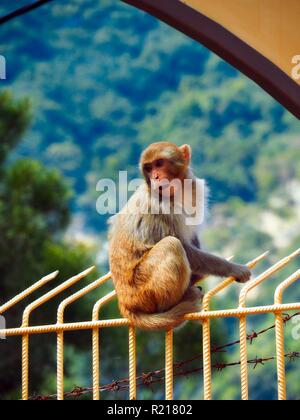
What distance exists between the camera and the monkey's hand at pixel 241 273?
12.5 ft

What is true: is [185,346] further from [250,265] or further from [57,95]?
[57,95]

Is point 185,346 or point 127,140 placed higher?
point 127,140

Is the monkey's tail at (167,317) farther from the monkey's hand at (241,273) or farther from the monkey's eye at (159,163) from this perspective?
the monkey's eye at (159,163)

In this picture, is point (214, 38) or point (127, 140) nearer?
point (214, 38)

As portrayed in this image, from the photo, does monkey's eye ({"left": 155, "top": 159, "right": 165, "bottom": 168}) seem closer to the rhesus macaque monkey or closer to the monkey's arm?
the rhesus macaque monkey

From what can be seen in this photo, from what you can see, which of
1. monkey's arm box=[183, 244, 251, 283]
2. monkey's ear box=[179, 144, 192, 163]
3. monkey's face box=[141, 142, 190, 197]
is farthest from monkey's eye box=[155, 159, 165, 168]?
monkey's arm box=[183, 244, 251, 283]

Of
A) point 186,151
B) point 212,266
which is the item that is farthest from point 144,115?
point 212,266

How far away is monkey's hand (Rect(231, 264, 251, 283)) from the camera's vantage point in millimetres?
3799

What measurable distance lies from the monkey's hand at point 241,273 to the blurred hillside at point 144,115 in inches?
559

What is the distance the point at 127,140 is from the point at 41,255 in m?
9.53

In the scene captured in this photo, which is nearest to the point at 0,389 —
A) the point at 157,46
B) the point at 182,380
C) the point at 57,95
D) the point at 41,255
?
the point at 41,255

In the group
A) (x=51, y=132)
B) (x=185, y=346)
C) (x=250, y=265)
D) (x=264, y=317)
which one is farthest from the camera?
(x=51, y=132)
